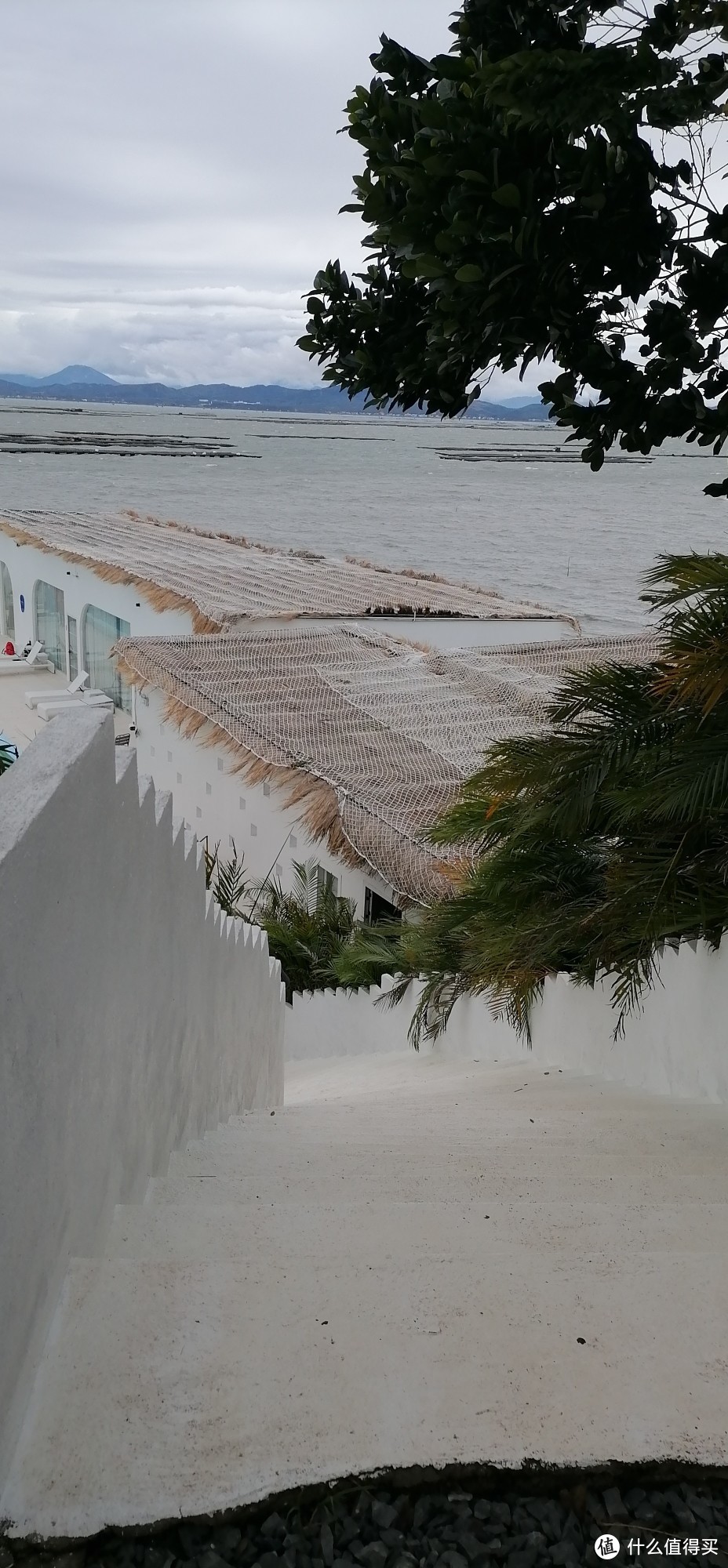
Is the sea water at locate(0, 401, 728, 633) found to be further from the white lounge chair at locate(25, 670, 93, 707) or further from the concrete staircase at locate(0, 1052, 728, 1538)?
the concrete staircase at locate(0, 1052, 728, 1538)

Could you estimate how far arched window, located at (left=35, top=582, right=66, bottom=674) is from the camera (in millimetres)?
24500

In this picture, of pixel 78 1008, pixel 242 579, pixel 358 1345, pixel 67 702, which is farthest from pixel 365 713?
pixel 358 1345

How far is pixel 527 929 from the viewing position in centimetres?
649

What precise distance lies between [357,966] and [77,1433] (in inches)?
313

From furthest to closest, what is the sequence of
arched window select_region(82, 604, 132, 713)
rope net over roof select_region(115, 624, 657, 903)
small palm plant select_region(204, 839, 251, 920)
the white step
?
1. arched window select_region(82, 604, 132, 713)
2. small palm plant select_region(204, 839, 251, 920)
3. rope net over roof select_region(115, 624, 657, 903)
4. the white step

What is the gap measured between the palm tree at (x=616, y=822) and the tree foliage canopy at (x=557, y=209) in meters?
1.46

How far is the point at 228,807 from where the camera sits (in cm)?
1372

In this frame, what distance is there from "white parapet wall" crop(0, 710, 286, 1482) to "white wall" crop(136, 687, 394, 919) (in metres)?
A: 6.43

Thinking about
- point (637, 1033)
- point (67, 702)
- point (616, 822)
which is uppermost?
point (616, 822)

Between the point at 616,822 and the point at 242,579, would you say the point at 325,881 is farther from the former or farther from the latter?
the point at 242,579

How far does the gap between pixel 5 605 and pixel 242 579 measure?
11.4m

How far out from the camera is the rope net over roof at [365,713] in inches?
404

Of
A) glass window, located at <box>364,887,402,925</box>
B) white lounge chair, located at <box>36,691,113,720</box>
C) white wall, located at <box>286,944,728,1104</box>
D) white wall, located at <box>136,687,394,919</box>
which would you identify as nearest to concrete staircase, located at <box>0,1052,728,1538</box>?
white wall, located at <box>286,944,728,1104</box>

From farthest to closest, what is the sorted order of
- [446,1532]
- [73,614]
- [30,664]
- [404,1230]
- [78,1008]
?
[30,664]
[73,614]
[404,1230]
[78,1008]
[446,1532]
